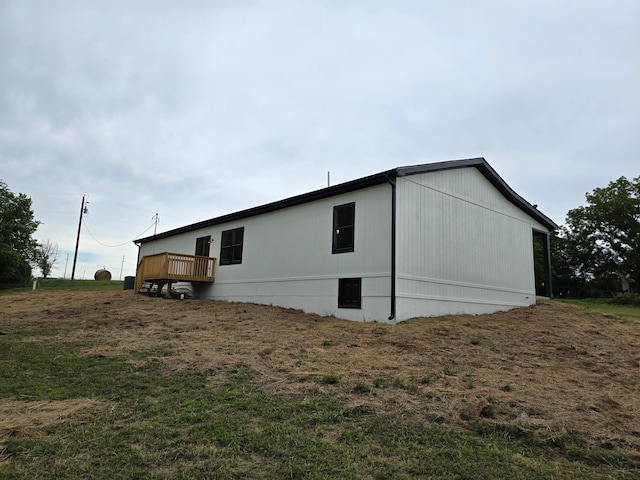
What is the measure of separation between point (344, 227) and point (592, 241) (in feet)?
110

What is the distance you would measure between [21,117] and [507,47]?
1644cm

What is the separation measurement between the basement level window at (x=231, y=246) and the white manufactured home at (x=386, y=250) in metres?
0.04

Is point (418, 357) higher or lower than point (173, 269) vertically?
lower

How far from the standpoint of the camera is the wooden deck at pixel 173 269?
600 inches

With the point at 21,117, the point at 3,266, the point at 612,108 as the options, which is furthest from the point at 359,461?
the point at 3,266

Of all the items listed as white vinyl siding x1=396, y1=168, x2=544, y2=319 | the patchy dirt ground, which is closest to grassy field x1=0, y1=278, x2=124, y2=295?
the patchy dirt ground

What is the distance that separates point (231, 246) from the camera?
16312 mm

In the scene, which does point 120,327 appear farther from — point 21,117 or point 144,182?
point 144,182

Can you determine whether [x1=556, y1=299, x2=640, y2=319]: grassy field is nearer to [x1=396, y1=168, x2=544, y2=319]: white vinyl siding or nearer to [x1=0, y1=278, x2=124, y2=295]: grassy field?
[x1=396, y1=168, x2=544, y2=319]: white vinyl siding

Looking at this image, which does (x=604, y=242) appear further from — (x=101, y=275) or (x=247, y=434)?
(x=101, y=275)

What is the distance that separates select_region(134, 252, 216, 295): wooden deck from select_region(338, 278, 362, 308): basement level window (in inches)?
282

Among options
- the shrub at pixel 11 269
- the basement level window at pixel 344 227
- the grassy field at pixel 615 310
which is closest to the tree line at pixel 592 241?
the shrub at pixel 11 269

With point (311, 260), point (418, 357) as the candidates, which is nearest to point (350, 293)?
point (311, 260)

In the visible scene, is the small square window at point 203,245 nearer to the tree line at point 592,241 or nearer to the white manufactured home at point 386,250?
the white manufactured home at point 386,250
